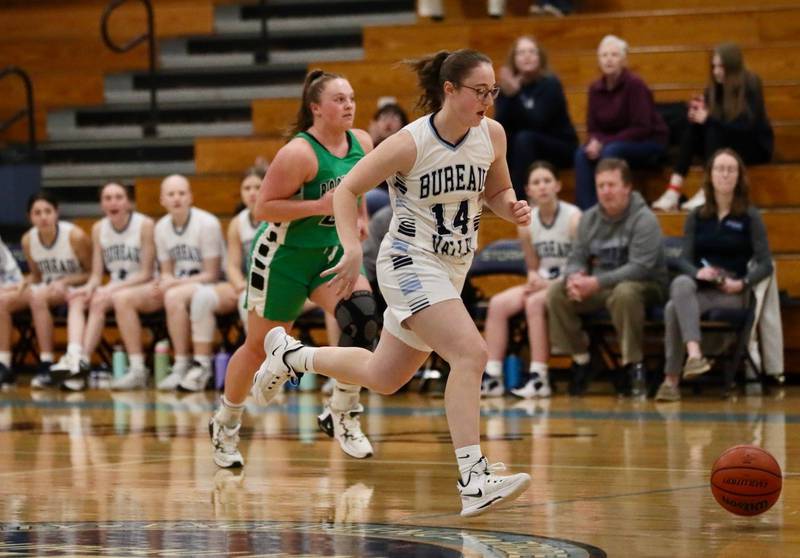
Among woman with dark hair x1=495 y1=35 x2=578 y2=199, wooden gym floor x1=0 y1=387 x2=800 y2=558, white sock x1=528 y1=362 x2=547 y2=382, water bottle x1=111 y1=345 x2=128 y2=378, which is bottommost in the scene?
wooden gym floor x1=0 y1=387 x2=800 y2=558

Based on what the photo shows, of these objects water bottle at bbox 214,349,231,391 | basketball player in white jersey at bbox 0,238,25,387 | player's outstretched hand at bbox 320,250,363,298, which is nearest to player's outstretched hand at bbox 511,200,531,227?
player's outstretched hand at bbox 320,250,363,298

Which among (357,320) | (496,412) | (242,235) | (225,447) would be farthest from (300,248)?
(242,235)

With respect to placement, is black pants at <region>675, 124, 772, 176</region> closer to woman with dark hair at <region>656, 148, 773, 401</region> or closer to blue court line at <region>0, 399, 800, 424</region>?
woman with dark hair at <region>656, 148, 773, 401</region>

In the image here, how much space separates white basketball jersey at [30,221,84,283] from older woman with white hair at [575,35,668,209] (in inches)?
154

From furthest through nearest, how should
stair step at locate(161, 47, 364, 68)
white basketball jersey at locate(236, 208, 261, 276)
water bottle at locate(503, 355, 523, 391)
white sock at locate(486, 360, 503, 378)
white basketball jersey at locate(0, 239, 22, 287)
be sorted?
stair step at locate(161, 47, 364, 68) < white basketball jersey at locate(0, 239, 22, 287) < white basketball jersey at locate(236, 208, 261, 276) < water bottle at locate(503, 355, 523, 391) < white sock at locate(486, 360, 503, 378)

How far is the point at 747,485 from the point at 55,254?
26.4 feet

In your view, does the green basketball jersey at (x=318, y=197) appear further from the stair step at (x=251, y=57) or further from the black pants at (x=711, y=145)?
the stair step at (x=251, y=57)

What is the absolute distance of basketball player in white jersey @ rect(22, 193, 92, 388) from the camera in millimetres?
11508

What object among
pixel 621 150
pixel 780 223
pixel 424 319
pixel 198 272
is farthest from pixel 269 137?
Result: pixel 424 319

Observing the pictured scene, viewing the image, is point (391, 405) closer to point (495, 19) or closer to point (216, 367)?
point (216, 367)

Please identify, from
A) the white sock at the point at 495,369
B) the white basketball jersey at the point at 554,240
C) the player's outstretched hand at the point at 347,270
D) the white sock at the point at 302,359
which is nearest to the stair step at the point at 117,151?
the white basketball jersey at the point at 554,240

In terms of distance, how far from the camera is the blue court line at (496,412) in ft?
26.2

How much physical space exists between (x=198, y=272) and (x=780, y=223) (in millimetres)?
4163

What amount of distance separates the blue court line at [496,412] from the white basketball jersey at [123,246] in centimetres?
169
